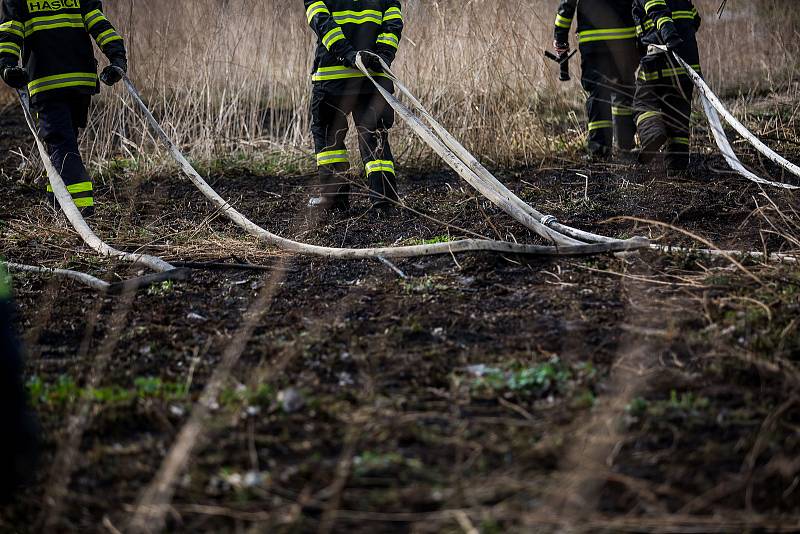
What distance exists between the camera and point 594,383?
2.53 meters

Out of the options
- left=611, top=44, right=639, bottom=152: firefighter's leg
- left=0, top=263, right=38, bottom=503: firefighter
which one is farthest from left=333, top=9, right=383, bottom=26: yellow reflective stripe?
left=0, top=263, right=38, bottom=503: firefighter

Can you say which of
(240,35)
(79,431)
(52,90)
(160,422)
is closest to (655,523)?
(160,422)

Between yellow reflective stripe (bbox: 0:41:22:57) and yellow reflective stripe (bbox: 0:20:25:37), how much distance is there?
2.9 inches

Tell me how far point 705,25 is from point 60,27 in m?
6.87

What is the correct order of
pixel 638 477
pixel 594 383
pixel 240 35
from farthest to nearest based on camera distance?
pixel 240 35 → pixel 594 383 → pixel 638 477

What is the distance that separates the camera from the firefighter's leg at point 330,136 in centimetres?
532

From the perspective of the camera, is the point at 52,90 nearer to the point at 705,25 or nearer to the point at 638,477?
A: the point at 638,477

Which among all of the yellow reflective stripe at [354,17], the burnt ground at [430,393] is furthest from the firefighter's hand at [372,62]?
the burnt ground at [430,393]

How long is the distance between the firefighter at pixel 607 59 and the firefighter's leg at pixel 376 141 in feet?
6.05

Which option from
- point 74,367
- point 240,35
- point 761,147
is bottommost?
point 74,367

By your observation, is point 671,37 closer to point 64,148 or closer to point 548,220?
point 548,220

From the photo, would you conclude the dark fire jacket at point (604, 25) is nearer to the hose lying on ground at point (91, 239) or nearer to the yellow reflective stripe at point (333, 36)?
the yellow reflective stripe at point (333, 36)

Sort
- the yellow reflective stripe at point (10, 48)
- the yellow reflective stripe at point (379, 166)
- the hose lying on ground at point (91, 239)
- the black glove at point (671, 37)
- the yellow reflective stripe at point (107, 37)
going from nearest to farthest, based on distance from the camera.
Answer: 1. the hose lying on ground at point (91, 239)
2. the yellow reflective stripe at point (10, 48)
3. the yellow reflective stripe at point (379, 166)
4. the yellow reflective stripe at point (107, 37)
5. the black glove at point (671, 37)

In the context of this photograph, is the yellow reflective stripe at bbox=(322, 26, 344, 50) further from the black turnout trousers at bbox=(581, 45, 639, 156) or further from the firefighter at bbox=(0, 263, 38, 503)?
the firefighter at bbox=(0, 263, 38, 503)
